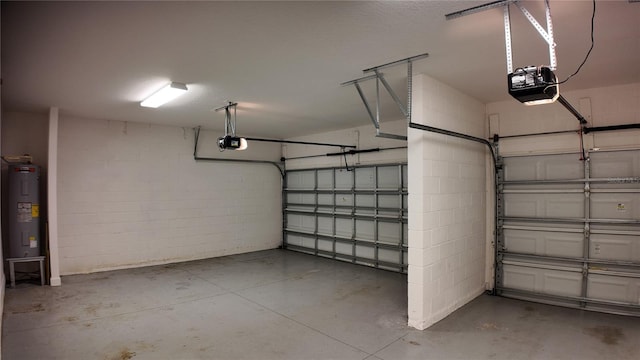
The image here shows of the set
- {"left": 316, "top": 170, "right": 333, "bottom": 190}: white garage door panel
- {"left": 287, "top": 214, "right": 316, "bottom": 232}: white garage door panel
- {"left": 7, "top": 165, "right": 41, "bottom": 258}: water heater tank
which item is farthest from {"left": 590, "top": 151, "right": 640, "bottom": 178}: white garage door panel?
{"left": 7, "top": 165, "right": 41, "bottom": 258}: water heater tank

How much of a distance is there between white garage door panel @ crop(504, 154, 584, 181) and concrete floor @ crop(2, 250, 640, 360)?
1632 millimetres

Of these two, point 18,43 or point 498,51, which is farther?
point 498,51

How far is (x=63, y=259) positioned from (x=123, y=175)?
64.2 inches

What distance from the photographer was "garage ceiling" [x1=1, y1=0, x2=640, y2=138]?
227 centimetres

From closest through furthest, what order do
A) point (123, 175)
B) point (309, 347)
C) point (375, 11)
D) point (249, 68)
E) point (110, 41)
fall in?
point (375, 11), point (110, 41), point (309, 347), point (249, 68), point (123, 175)

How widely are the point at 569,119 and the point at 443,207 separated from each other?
2.02 m

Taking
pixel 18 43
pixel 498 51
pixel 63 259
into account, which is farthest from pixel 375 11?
pixel 63 259

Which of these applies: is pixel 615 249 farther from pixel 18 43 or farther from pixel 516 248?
pixel 18 43

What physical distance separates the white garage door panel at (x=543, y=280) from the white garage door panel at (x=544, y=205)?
0.71 meters

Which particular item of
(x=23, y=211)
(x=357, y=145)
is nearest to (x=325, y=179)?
(x=357, y=145)

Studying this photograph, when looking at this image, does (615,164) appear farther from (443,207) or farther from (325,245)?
(325,245)

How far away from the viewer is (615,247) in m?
4.01

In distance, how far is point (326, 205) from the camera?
7.41 m

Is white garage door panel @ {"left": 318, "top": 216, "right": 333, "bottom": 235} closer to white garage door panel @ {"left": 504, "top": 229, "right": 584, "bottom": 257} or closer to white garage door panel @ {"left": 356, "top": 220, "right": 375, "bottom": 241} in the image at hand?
white garage door panel @ {"left": 356, "top": 220, "right": 375, "bottom": 241}
